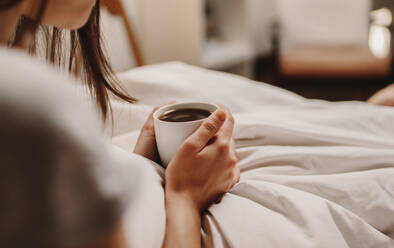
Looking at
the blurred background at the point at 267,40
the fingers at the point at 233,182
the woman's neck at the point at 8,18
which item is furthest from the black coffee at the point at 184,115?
the blurred background at the point at 267,40

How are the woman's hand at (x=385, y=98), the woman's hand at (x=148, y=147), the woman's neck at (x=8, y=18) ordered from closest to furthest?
the woman's neck at (x=8, y=18) < the woman's hand at (x=148, y=147) < the woman's hand at (x=385, y=98)

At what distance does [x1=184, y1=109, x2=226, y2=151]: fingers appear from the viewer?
1.71 feet

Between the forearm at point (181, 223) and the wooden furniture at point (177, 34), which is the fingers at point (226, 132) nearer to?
the forearm at point (181, 223)

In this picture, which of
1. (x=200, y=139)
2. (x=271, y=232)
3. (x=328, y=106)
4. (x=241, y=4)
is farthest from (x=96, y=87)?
(x=241, y=4)

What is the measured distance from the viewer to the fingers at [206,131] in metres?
0.52

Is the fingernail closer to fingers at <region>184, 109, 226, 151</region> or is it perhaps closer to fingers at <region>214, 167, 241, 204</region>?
fingers at <region>184, 109, 226, 151</region>

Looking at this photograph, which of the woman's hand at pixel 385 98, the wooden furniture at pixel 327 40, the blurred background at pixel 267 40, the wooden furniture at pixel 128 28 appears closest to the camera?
the woman's hand at pixel 385 98

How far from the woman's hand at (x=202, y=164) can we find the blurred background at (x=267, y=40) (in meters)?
0.99

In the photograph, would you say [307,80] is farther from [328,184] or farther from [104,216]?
[104,216]

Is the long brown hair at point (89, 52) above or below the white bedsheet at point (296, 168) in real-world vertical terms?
above

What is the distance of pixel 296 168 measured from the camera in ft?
2.24

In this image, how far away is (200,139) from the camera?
1.73 feet

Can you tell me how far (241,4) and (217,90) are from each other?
5.27 feet

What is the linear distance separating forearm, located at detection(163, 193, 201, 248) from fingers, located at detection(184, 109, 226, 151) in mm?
74
